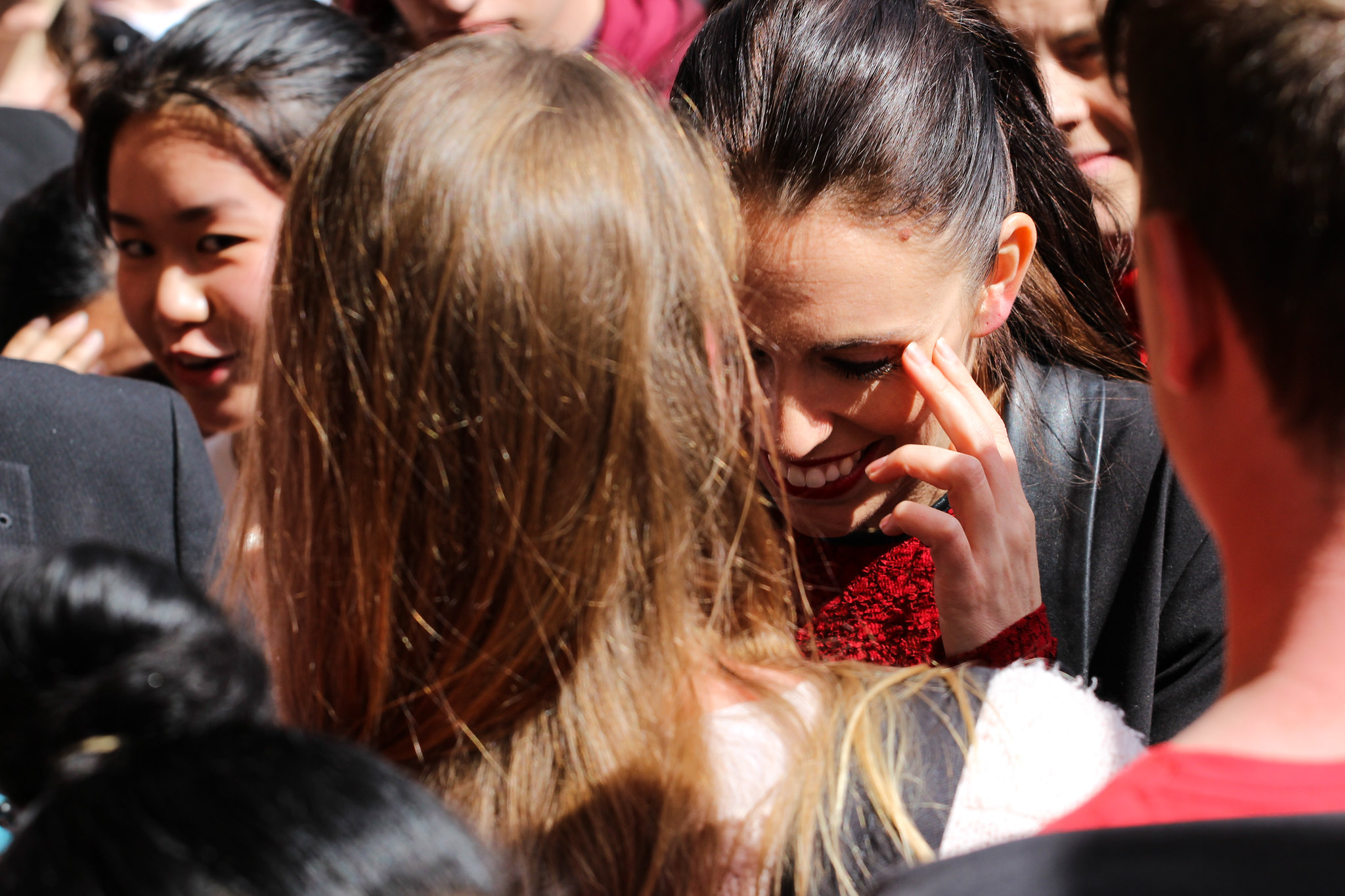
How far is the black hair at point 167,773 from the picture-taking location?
20.4 inches

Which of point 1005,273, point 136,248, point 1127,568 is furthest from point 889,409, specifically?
point 136,248

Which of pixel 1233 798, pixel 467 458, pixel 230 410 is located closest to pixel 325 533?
pixel 467 458

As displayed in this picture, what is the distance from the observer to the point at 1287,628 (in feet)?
2.17

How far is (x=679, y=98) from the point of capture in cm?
164

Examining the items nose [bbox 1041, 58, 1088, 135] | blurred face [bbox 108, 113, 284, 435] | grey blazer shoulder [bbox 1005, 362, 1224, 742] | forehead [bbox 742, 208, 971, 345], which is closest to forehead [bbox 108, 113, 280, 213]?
blurred face [bbox 108, 113, 284, 435]

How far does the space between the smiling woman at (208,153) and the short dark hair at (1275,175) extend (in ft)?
5.18

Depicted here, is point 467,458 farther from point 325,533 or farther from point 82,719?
point 82,719

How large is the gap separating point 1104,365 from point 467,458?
1.18 meters

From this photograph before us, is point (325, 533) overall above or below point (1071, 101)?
below

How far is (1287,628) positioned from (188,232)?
1.83 meters

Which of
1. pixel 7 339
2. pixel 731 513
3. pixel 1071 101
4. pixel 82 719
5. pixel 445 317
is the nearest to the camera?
pixel 82 719

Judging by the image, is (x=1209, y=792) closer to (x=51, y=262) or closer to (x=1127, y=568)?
(x=1127, y=568)

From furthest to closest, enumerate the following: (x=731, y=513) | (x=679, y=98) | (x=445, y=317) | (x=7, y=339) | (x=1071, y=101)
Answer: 1. (x=7, y=339)
2. (x=1071, y=101)
3. (x=679, y=98)
4. (x=731, y=513)
5. (x=445, y=317)

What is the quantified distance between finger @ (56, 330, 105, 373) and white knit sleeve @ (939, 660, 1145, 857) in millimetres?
1898
